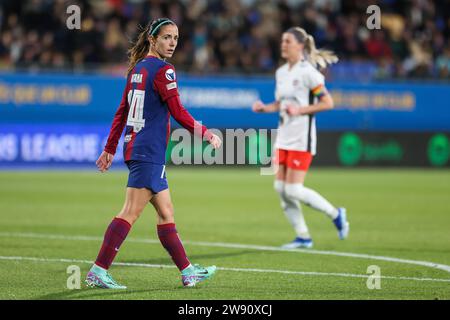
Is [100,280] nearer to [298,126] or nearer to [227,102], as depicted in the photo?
[298,126]

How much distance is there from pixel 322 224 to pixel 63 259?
5152 millimetres

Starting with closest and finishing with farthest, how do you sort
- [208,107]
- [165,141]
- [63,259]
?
[165,141] < [63,259] < [208,107]

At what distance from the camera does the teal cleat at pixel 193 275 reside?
736 cm

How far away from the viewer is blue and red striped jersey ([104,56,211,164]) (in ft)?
23.6

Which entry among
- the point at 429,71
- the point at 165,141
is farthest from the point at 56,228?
the point at 429,71

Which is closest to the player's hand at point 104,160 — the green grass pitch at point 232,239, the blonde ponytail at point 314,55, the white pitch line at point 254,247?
the green grass pitch at point 232,239

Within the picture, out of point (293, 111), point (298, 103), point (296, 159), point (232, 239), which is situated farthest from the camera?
point (232, 239)

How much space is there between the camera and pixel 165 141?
7.37 metres

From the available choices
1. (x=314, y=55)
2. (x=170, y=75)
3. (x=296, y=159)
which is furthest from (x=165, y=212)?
(x=314, y=55)

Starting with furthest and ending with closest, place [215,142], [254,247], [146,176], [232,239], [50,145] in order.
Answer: [50,145] < [232,239] < [254,247] < [146,176] < [215,142]

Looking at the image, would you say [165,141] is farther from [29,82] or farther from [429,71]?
[429,71]

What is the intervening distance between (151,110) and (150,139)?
24 cm

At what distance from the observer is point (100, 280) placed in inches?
281
